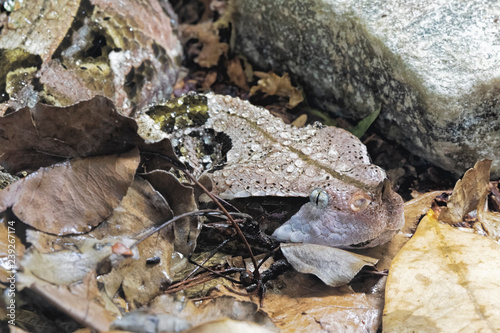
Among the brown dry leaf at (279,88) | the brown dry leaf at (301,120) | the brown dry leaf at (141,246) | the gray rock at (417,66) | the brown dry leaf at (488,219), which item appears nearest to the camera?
the brown dry leaf at (141,246)

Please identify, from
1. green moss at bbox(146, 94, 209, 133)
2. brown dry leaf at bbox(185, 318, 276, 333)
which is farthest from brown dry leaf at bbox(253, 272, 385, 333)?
green moss at bbox(146, 94, 209, 133)

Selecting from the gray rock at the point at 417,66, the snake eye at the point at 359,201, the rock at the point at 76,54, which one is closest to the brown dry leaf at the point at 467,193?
the gray rock at the point at 417,66

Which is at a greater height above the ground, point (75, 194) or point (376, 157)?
point (75, 194)

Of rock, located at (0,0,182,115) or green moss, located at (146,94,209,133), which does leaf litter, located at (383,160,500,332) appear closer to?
green moss, located at (146,94,209,133)

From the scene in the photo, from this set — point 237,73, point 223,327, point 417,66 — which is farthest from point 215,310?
point 237,73

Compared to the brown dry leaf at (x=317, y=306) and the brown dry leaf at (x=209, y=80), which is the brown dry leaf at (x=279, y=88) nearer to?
the brown dry leaf at (x=209, y=80)

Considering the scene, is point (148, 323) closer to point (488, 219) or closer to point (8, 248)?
point (8, 248)

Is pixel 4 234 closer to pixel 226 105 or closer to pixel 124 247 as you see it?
pixel 124 247

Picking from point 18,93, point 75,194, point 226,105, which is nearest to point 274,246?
point 75,194
